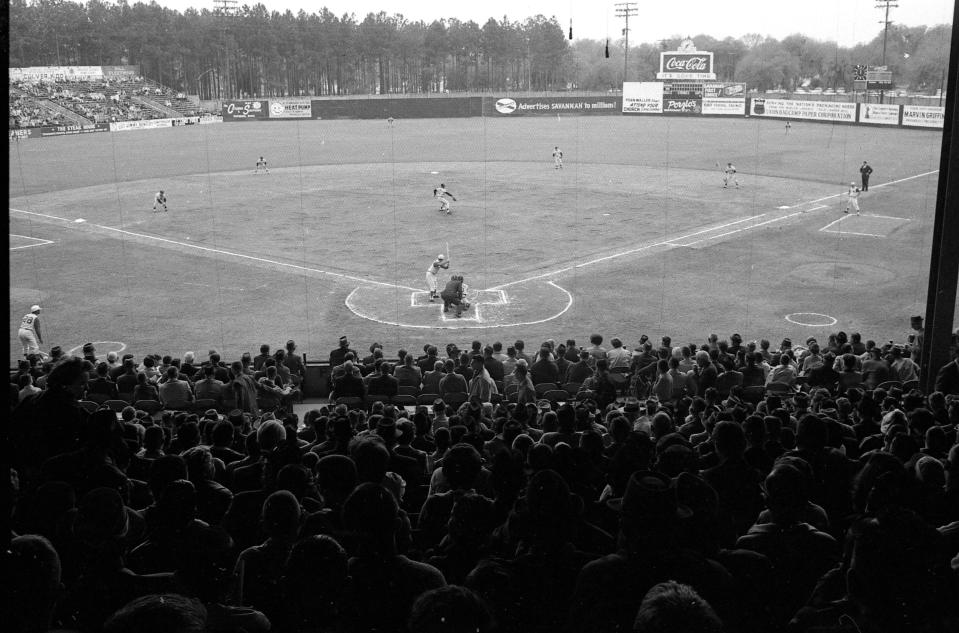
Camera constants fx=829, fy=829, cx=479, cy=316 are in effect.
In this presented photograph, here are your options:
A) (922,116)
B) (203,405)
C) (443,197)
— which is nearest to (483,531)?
(203,405)

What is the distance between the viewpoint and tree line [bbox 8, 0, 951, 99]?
211 ft

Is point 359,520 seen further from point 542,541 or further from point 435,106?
point 435,106

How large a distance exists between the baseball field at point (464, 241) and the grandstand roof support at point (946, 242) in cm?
1014

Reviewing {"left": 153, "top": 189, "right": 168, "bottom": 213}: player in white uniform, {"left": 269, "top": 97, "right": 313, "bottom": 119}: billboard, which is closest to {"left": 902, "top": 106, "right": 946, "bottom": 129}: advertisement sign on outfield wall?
{"left": 269, "top": 97, "right": 313, "bottom": 119}: billboard

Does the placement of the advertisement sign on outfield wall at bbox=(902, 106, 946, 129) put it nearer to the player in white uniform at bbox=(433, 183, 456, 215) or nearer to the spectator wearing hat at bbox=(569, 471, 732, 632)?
the player in white uniform at bbox=(433, 183, 456, 215)

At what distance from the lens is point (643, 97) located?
77625 mm

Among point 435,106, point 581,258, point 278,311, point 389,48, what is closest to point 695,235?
point 581,258

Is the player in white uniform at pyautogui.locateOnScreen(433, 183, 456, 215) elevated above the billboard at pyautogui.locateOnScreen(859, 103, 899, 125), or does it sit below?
below

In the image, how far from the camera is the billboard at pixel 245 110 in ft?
232

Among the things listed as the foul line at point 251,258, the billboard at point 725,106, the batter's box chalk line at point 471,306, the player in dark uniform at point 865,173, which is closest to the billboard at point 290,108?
the billboard at point 725,106

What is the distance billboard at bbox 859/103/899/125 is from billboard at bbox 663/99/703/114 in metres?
16.5

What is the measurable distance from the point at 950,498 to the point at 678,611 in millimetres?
3730

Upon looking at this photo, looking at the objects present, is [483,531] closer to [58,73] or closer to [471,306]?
[471,306]

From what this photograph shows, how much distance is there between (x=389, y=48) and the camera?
78938 mm
